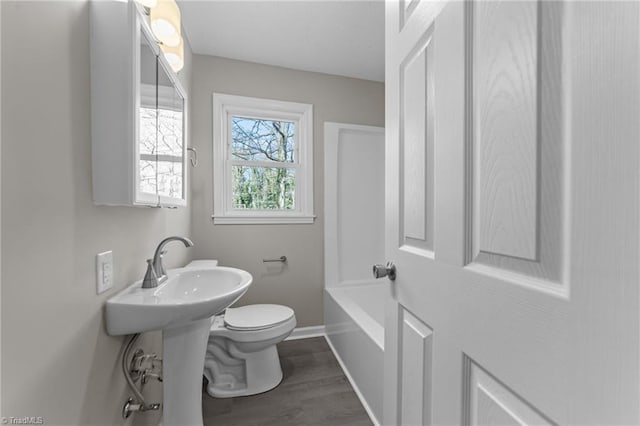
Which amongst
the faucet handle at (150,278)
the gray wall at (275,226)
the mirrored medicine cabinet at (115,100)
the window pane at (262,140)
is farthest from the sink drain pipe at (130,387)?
the window pane at (262,140)

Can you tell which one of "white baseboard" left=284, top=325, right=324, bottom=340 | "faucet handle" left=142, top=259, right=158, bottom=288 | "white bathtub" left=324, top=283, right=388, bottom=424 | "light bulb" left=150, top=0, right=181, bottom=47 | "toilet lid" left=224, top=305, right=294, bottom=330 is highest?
"light bulb" left=150, top=0, right=181, bottom=47

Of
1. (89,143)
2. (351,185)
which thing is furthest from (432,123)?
(351,185)

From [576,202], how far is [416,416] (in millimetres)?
687

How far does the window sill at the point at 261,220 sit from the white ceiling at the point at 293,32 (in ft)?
4.37

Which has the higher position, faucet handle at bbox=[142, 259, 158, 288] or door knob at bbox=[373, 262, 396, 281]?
door knob at bbox=[373, 262, 396, 281]

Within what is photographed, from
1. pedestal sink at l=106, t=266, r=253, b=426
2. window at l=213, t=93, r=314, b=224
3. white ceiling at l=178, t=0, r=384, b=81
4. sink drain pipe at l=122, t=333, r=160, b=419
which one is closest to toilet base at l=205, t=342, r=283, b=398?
pedestal sink at l=106, t=266, r=253, b=426

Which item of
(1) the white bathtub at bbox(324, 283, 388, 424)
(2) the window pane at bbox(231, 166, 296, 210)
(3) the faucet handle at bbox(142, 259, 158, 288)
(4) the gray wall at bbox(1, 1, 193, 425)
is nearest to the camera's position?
(4) the gray wall at bbox(1, 1, 193, 425)

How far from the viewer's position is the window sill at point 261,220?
2.28 m

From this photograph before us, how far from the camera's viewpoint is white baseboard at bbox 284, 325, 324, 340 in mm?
2432

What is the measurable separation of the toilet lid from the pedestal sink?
51cm

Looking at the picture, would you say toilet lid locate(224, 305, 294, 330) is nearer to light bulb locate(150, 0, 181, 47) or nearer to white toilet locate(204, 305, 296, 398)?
white toilet locate(204, 305, 296, 398)

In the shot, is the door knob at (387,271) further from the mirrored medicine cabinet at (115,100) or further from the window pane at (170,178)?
the window pane at (170,178)

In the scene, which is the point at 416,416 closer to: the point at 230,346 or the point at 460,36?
the point at 460,36

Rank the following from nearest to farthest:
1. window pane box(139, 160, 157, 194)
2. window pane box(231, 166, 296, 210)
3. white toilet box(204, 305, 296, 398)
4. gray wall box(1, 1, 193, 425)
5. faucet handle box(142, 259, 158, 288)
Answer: gray wall box(1, 1, 193, 425)
window pane box(139, 160, 157, 194)
faucet handle box(142, 259, 158, 288)
white toilet box(204, 305, 296, 398)
window pane box(231, 166, 296, 210)
